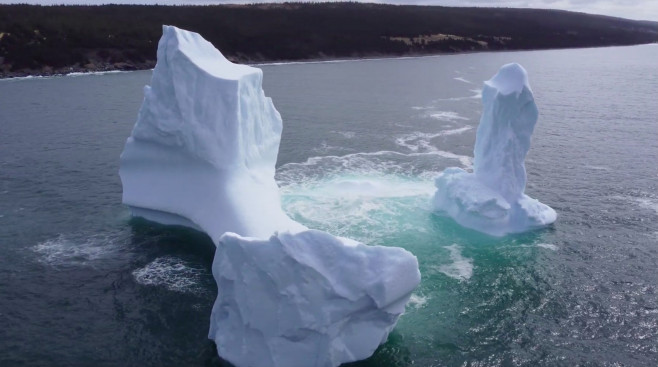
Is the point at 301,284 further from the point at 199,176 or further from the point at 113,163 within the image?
the point at 113,163

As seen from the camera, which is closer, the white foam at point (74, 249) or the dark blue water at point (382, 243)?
the dark blue water at point (382, 243)

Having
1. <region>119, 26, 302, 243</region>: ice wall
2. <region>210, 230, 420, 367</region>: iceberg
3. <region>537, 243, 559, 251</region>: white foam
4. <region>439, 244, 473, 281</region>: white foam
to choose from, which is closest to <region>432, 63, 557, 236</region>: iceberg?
<region>537, 243, 559, 251</region>: white foam

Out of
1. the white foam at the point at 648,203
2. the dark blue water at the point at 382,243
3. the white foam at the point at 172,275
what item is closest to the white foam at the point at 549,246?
the dark blue water at the point at 382,243

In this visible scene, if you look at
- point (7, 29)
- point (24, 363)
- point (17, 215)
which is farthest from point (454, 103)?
point (7, 29)

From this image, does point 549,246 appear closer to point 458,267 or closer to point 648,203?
point 458,267

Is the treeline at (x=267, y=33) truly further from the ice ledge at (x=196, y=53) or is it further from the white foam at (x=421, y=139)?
the ice ledge at (x=196, y=53)
